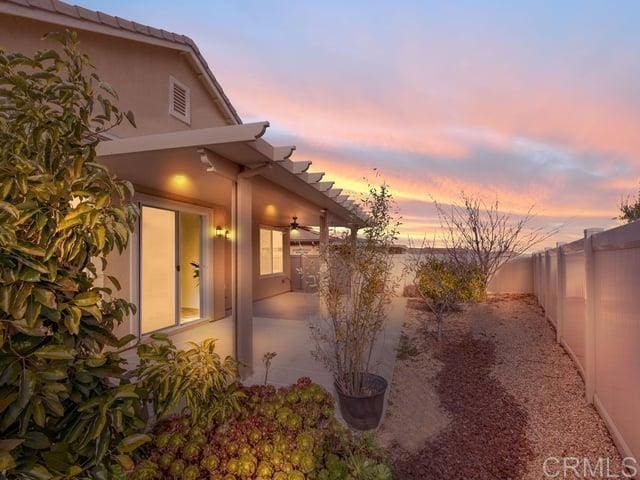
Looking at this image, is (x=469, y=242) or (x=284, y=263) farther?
(x=284, y=263)

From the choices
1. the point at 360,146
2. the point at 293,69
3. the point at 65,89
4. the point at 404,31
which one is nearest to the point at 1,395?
the point at 65,89

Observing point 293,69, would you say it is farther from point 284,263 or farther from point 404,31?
point 284,263

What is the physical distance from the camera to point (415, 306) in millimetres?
10398

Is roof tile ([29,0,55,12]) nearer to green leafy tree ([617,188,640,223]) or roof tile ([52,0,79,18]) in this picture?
roof tile ([52,0,79,18])

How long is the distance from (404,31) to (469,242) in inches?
311

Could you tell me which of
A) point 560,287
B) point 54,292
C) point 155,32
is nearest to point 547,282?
point 560,287

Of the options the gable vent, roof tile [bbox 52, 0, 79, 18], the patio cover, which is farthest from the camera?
the gable vent

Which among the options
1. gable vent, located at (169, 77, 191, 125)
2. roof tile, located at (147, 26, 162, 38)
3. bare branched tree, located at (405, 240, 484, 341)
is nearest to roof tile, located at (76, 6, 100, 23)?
roof tile, located at (147, 26, 162, 38)

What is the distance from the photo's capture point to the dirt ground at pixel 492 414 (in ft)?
9.82

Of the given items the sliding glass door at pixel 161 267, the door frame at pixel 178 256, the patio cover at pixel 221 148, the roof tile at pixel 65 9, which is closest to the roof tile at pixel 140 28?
the roof tile at pixel 65 9

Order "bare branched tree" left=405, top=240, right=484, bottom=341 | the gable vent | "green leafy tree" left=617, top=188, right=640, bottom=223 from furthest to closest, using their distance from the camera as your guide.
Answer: "green leafy tree" left=617, top=188, right=640, bottom=223, "bare branched tree" left=405, top=240, right=484, bottom=341, the gable vent

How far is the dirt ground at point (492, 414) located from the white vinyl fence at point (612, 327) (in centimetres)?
29

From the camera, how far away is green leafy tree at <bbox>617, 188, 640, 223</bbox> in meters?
12.9

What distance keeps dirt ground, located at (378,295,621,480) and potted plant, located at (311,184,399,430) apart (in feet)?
1.29
